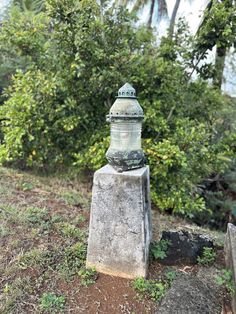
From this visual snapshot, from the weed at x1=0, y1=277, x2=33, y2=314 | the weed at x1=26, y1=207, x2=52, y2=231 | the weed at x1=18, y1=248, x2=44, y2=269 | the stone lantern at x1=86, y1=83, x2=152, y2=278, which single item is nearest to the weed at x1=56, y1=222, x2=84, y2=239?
the weed at x1=26, y1=207, x2=52, y2=231

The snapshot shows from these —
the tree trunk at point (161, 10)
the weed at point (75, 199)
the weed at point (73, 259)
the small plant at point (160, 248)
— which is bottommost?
the weed at point (75, 199)

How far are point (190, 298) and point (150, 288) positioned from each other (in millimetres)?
263

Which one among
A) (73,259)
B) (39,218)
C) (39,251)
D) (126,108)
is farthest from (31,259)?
(126,108)

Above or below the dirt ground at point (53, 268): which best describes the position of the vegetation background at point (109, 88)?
above

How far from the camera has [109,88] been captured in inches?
134

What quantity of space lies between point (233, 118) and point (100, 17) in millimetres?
3391

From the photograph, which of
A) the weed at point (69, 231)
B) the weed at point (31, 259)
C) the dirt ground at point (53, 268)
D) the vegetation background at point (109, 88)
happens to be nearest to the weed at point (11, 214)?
the dirt ground at point (53, 268)

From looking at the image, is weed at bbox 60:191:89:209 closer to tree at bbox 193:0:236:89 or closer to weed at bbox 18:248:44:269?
weed at bbox 18:248:44:269

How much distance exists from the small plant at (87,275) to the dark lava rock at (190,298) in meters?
0.49

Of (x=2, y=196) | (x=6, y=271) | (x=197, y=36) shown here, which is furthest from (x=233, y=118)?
(x=6, y=271)

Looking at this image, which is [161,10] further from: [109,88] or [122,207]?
[122,207]

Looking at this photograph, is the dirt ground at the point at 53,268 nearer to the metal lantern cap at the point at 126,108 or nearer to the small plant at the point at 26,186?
the small plant at the point at 26,186

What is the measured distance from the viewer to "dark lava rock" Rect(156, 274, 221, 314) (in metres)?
1.59

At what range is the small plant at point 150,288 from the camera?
1757mm
